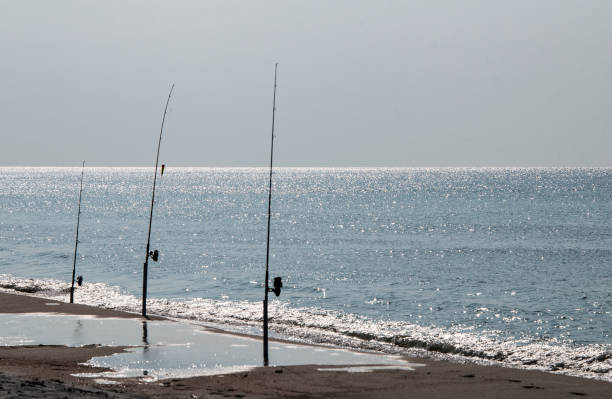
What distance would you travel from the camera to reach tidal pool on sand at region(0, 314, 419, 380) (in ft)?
47.5

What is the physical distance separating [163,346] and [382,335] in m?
7.53

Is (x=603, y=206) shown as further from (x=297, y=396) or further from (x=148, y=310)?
(x=297, y=396)

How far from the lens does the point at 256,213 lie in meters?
110

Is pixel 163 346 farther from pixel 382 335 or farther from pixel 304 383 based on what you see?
pixel 382 335

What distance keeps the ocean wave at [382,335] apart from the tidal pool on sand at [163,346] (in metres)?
2.63

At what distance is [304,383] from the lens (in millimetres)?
13109

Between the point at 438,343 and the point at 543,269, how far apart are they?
23.3 m

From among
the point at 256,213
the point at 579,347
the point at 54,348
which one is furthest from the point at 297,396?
the point at 256,213

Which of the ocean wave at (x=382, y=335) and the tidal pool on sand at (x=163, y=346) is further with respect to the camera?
the ocean wave at (x=382, y=335)

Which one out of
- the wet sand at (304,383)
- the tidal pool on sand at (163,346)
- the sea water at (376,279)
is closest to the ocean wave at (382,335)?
the sea water at (376,279)

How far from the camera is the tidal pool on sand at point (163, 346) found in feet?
47.5

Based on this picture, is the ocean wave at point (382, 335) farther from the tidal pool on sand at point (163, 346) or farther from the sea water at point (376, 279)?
the tidal pool on sand at point (163, 346)

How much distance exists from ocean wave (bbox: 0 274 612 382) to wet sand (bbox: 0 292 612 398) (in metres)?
3.53

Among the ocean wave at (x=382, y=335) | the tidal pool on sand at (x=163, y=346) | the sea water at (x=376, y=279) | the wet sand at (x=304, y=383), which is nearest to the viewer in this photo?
the wet sand at (x=304, y=383)
